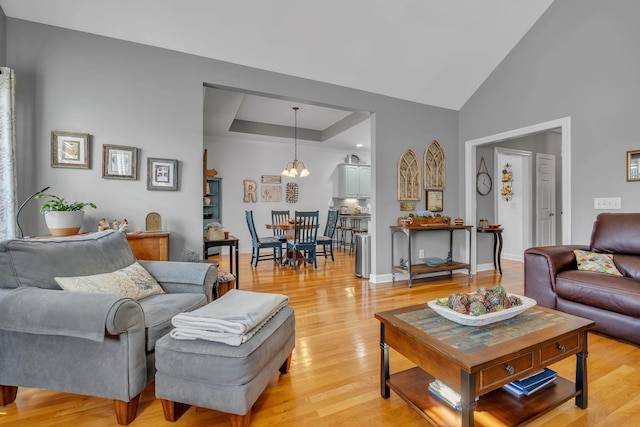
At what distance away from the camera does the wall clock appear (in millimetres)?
4930

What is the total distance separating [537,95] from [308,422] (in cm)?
A: 429

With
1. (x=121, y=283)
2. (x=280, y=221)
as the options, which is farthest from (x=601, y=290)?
(x=280, y=221)

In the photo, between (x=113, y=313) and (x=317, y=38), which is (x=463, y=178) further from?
(x=113, y=313)

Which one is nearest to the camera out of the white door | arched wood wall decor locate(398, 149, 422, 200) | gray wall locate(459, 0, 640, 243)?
gray wall locate(459, 0, 640, 243)

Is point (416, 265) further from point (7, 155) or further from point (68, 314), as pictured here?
point (7, 155)

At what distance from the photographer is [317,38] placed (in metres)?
3.31

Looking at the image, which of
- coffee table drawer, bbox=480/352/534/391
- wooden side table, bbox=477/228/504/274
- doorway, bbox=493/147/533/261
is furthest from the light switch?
coffee table drawer, bbox=480/352/534/391

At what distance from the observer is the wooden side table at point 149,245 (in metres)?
2.55

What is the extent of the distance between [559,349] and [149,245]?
2903 mm

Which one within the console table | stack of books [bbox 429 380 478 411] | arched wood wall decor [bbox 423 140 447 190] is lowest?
stack of books [bbox 429 380 478 411]

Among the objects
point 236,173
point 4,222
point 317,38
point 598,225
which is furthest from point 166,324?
point 236,173

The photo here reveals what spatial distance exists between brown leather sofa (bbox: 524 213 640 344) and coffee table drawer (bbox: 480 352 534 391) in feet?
5.09

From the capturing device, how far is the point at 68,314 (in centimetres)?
132

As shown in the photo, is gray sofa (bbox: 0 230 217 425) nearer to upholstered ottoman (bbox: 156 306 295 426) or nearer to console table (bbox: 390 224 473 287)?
upholstered ottoman (bbox: 156 306 295 426)
